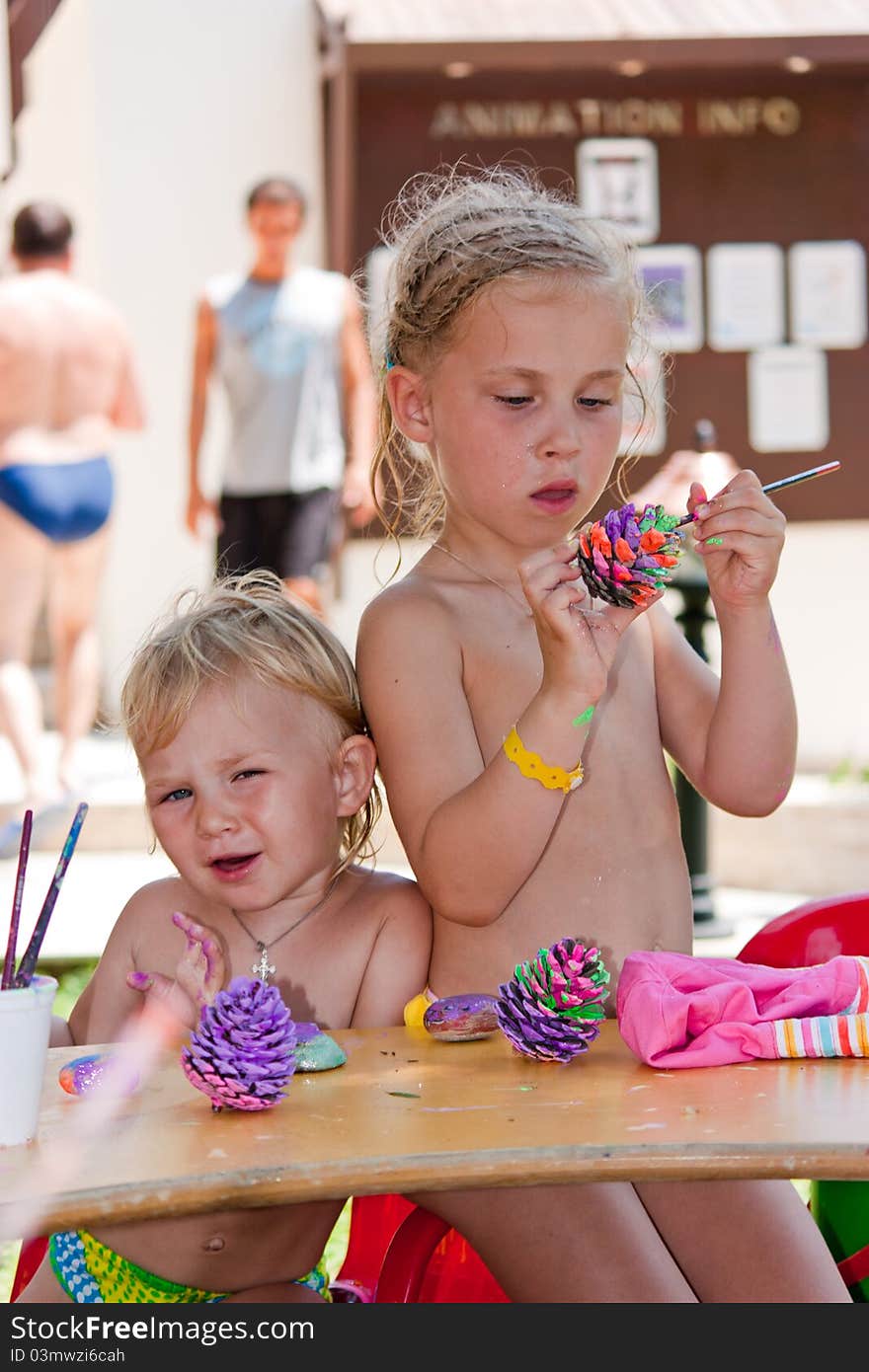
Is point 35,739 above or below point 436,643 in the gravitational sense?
below

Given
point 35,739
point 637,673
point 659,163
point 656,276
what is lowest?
point 35,739

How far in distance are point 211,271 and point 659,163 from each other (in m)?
1.93

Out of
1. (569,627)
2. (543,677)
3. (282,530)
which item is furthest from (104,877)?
(569,627)

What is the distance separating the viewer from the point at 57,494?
6.03 m

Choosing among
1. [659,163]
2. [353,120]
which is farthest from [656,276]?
[353,120]

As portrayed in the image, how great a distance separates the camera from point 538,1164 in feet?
4.25

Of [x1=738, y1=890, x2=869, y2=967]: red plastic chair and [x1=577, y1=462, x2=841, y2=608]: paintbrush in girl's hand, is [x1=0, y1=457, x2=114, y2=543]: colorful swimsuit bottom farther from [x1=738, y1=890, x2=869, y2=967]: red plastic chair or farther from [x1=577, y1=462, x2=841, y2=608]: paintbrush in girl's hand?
[x1=577, y1=462, x2=841, y2=608]: paintbrush in girl's hand

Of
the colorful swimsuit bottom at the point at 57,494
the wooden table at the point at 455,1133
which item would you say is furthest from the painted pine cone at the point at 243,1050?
the colorful swimsuit bottom at the point at 57,494

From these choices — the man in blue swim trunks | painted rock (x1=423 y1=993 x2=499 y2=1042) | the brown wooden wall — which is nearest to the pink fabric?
painted rock (x1=423 y1=993 x2=499 y2=1042)

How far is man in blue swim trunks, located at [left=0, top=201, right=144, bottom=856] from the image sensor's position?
5.91 metres

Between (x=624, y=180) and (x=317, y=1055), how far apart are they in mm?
6416

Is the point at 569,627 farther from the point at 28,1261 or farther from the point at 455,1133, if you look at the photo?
the point at 28,1261

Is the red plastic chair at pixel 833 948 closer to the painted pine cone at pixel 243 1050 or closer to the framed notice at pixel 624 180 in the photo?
the painted pine cone at pixel 243 1050

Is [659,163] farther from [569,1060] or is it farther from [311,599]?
[569,1060]
